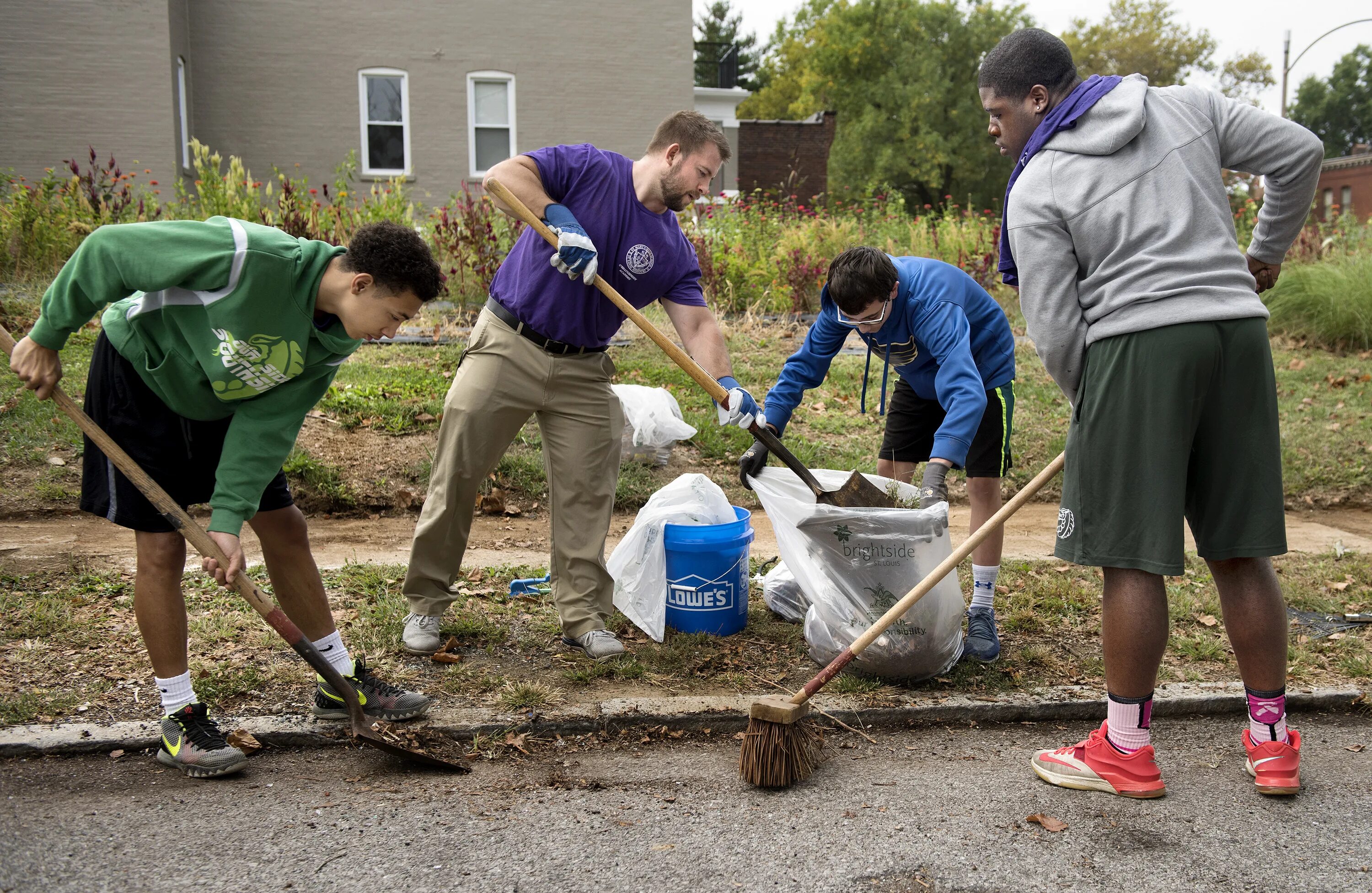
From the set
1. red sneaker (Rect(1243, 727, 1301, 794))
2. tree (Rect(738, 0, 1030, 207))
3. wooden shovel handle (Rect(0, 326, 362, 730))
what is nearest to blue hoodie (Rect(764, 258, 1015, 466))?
red sneaker (Rect(1243, 727, 1301, 794))

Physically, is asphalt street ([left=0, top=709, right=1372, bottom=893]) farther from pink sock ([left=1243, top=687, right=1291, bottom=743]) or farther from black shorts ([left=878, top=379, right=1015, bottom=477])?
black shorts ([left=878, top=379, right=1015, bottom=477])

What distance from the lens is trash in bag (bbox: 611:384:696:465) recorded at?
6.08 m

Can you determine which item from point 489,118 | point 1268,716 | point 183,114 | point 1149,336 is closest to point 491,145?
point 489,118

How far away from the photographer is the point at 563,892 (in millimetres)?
2330

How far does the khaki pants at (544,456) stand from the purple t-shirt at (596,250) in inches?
4.3

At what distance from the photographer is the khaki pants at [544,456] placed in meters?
3.60

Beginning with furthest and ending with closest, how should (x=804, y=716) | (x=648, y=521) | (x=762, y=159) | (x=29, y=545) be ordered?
(x=762, y=159) < (x=29, y=545) < (x=648, y=521) < (x=804, y=716)

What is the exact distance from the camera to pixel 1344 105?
5781 cm

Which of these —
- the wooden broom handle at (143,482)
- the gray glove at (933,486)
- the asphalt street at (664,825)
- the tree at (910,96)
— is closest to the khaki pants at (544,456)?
Result: the asphalt street at (664,825)

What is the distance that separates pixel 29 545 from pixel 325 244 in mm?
3031

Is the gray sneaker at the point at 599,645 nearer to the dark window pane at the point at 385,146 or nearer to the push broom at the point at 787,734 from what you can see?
the push broom at the point at 787,734

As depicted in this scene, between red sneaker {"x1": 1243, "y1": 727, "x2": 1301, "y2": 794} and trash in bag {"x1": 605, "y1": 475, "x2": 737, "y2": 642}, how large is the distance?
77.9 inches

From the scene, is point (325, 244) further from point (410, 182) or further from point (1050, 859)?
point (410, 182)

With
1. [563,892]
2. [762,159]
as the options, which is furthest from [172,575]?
[762,159]
